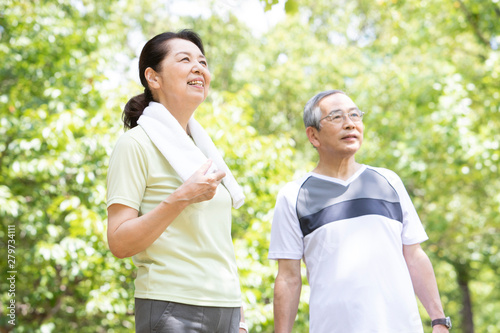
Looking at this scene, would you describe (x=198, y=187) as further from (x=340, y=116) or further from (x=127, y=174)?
(x=340, y=116)

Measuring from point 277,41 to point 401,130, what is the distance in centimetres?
419

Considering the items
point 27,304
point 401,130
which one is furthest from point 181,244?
point 401,130

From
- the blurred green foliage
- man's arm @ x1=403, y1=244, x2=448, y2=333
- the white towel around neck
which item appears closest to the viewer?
the white towel around neck

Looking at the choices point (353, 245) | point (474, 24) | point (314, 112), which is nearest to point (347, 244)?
point (353, 245)

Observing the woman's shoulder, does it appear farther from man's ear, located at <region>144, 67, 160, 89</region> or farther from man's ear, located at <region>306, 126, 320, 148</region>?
man's ear, located at <region>306, 126, 320, 148</region>

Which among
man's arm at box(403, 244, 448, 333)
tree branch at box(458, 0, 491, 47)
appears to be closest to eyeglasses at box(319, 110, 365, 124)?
man's arm at box(403, 244, 448, 333)

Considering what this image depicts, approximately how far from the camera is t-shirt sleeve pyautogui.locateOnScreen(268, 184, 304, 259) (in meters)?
2.48

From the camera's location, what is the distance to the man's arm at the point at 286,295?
7.92 ft

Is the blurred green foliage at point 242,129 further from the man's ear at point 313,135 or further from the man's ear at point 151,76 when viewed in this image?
the man's ear at point 151,76

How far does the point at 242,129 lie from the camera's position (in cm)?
571

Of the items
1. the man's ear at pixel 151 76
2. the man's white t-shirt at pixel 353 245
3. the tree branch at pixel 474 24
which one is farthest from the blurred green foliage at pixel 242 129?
the man's ear at pixel 151 76

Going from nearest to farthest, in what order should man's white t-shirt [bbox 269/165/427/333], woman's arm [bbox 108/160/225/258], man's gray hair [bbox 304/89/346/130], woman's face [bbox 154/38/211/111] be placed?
woman's arm [bbox 108/160/225/258] < woman's face [bbox 154/38/211/111] < man's white t-shirt [bbox 269/165/427/333] < man's gray hair [bbox 304/89/346/130]

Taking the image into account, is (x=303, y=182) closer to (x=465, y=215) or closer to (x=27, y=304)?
(x=27, y=304)

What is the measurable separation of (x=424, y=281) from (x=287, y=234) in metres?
0.65
